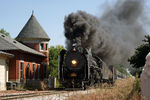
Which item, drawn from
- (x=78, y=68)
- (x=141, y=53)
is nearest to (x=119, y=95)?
(x=78, y=68)

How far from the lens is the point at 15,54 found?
106 ft

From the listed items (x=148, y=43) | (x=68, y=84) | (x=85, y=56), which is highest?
(x=148, y=43)

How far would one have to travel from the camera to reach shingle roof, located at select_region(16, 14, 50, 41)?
41.2 meters

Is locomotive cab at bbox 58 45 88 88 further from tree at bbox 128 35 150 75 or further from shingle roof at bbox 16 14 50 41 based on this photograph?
shingle roof at bbox 16 14 50 41

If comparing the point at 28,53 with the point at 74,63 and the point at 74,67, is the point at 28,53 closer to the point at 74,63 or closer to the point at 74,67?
the point at 74,67

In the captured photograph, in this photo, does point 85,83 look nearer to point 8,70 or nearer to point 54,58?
point 8,70

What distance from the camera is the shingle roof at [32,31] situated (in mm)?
41250

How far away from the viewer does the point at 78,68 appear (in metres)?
23.7

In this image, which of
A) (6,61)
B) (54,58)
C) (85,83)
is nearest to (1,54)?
(6,61)

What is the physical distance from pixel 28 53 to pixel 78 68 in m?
13.4

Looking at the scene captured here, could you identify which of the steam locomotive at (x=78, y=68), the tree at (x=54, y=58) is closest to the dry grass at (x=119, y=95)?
the steam locomotive at (x=78, y=68)

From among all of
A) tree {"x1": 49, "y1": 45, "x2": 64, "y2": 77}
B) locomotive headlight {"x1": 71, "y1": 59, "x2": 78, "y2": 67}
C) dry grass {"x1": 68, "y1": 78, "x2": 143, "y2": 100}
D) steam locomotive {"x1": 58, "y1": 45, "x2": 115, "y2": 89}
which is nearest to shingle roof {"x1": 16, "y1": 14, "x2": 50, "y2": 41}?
steam locomotive {"x1": 58, "y1": 45, "x2": 115, "y2": 89}

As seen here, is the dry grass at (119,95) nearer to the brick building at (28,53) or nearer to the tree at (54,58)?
the brick building at (28,53)

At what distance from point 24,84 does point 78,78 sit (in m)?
11.2
